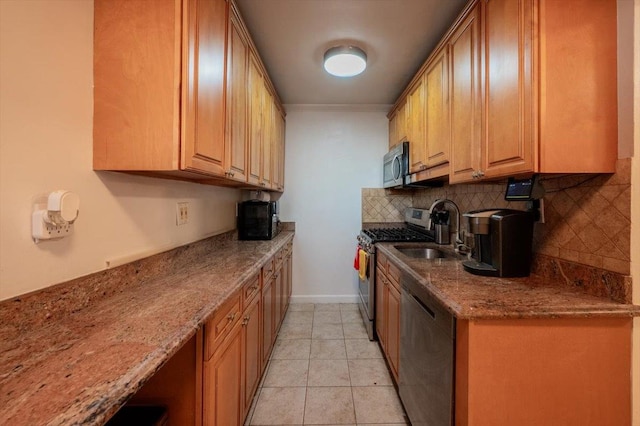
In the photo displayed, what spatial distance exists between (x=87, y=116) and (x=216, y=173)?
0.53m

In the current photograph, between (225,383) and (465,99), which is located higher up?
(465,99)

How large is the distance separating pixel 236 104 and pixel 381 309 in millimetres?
1886

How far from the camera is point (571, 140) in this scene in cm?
108

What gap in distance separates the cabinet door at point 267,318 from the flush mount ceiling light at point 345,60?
1.78m

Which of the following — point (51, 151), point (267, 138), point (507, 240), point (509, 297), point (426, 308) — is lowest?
point (426, 308)

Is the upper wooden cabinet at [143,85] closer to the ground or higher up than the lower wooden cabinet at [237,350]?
higher up

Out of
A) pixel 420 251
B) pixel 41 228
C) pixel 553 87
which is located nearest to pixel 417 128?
pixel 420 251

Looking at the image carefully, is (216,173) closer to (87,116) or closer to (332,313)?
(87,116)

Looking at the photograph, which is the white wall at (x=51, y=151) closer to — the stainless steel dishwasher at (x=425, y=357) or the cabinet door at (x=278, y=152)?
the stainless steel dishwasher at (x=425, y=357)

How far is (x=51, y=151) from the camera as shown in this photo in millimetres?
913

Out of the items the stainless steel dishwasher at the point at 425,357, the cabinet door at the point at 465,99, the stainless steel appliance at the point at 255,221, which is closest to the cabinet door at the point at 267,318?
the stainless steel appliance at the point at 255,221

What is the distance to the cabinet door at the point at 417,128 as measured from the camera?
2.18 metres

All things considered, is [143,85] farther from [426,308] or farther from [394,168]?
[394,168]

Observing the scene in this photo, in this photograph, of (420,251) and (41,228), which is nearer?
(41,228)
